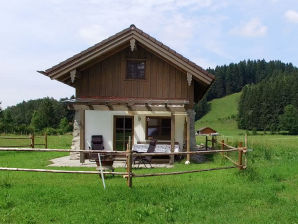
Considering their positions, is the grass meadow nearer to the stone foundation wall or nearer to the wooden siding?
the stone foundation wall

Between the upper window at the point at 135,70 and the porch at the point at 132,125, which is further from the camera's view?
the upper window at the point at 135,70

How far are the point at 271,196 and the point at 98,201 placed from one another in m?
3.73

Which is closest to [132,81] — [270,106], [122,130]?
[122,130]

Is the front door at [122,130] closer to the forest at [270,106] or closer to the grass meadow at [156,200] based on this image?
the grass meadow at [156,200]

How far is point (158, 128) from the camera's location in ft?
51.3

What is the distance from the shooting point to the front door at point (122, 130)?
15.3 meters

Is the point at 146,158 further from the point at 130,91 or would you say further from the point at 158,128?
the point at 130,91

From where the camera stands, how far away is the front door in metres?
15.3

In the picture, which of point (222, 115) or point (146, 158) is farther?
point (222, 115)

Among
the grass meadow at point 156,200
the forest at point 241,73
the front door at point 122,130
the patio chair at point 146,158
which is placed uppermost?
the forest at point 241,73

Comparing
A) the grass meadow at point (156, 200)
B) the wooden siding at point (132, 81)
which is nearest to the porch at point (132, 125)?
the wooden siding at point (132, 81)

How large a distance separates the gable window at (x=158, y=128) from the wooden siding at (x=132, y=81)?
1.08 m

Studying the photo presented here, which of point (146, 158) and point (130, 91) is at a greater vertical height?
point (130, 91)

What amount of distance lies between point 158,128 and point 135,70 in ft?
9.52
